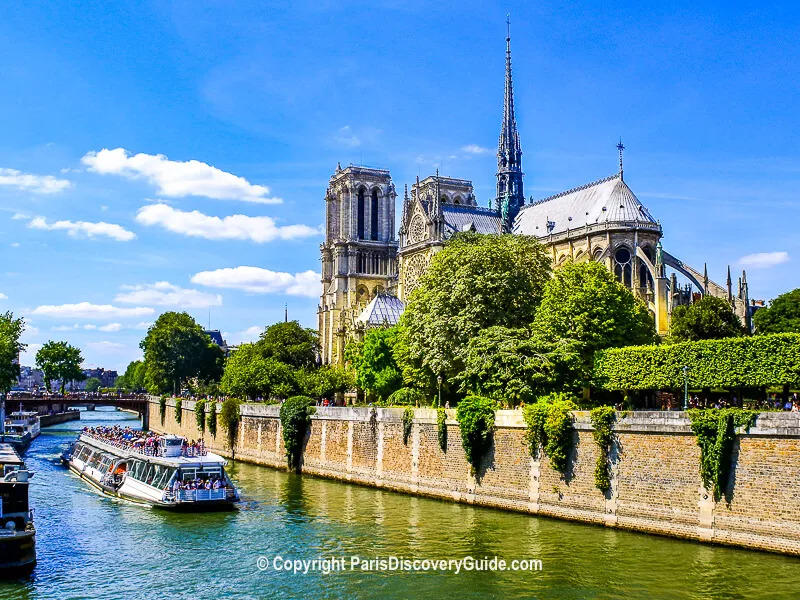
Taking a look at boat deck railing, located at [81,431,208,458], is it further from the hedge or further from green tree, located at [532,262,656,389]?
the hedge

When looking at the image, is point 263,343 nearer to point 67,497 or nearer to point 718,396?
point 67,497

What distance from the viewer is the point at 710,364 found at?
1565 inches

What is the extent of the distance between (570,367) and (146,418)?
3137 inches

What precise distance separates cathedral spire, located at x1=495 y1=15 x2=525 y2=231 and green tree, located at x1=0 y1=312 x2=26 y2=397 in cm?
5621

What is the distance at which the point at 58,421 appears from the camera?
124312mm

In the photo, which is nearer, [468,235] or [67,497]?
[67,497]

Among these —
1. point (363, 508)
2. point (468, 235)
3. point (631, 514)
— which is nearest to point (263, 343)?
point (468, 235)

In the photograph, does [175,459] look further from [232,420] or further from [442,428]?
[232,420]

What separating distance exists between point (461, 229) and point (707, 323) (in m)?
46.4

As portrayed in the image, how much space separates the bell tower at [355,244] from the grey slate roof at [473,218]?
62.3 ft

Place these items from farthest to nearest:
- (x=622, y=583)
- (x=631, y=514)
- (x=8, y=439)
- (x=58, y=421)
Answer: (x=58, y=421) → (x=8, y=439) → (x=631, y=514) → (x=622, y=583)

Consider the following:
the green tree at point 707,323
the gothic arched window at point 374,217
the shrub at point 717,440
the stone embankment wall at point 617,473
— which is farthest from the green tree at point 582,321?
the gothic arched window at point 374,217

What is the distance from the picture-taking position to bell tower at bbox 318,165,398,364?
132 m

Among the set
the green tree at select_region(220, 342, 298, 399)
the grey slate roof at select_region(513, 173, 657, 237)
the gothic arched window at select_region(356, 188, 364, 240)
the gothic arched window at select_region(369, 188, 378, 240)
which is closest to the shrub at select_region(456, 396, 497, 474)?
the green tree at select_region(220, 342, 298, 399)
